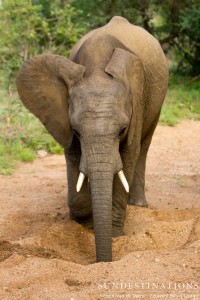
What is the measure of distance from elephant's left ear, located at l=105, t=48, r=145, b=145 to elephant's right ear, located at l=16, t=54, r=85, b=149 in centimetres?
32

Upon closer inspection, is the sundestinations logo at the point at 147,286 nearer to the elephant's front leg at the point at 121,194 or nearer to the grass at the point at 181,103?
the elephant's front leg at the point at 121,194

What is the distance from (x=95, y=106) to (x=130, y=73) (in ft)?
2.21

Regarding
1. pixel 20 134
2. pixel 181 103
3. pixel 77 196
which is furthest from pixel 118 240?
pixel 181 103

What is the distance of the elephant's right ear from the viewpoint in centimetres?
533

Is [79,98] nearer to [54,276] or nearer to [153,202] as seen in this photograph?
[54,276]

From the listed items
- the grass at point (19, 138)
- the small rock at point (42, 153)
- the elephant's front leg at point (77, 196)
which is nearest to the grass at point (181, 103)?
the grass at point (19, 138)

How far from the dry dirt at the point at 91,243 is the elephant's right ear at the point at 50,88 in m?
0.96

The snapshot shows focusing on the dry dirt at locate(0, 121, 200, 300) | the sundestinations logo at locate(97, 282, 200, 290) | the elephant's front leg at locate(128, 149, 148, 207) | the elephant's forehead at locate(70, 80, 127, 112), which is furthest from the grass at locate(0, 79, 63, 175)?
the sundestinations logo at locate(97, 282, 200, 290)

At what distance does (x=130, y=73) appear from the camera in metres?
5.36

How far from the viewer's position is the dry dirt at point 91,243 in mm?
3879

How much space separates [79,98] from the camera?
5012 millimetres

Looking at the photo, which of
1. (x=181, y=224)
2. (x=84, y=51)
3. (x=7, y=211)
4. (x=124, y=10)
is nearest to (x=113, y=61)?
(x=84, y=51)

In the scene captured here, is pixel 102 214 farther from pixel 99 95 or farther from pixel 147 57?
pixel 147 57

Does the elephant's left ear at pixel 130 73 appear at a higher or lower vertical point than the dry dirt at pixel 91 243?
higher
